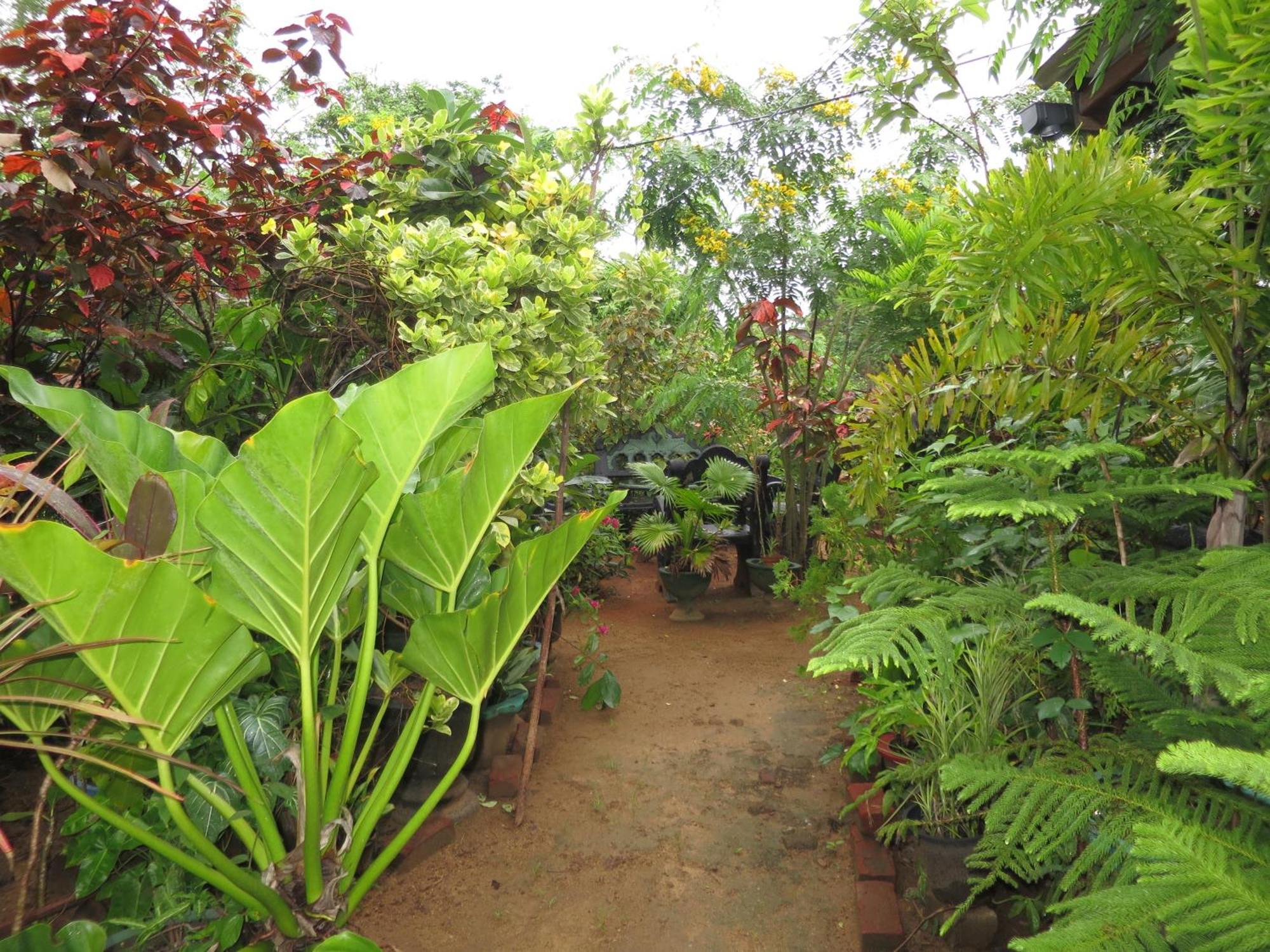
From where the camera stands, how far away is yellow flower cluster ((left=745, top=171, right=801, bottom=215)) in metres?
4.99

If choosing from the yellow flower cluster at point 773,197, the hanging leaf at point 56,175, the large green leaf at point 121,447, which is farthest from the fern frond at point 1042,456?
the yellow flower cluster at point 773,197

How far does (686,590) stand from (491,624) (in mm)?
3439

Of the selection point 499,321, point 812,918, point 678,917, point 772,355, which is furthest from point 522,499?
point 772,355

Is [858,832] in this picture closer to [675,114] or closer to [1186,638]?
[1186,638]

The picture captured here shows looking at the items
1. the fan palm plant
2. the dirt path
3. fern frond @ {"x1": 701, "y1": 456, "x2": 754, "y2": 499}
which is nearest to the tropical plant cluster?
the dirt path

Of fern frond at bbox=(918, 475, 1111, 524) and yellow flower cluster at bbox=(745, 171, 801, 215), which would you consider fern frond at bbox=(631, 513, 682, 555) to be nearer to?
yellow flower cluster at bbox=(745, 171, 801, 215)

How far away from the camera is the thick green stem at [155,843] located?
1.02 m

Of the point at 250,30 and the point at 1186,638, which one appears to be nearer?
the point at 1186,638

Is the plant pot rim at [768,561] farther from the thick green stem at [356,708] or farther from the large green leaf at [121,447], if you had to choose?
the large green leaf at [121,447]

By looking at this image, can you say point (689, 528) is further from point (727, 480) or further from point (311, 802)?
point (311, 802)

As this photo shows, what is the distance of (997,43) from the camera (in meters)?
2.28

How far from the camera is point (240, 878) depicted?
1.12 m

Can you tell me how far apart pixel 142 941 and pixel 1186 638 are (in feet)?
5.44

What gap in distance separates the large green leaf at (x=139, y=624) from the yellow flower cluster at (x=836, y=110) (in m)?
5.58
